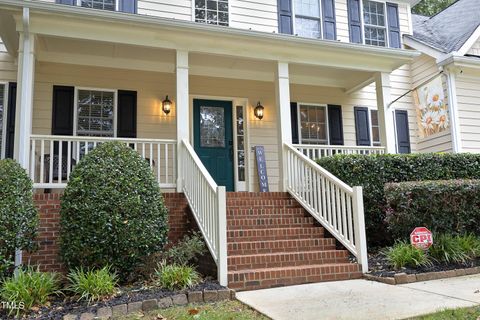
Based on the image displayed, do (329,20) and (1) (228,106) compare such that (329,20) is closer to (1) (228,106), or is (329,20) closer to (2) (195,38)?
(1) (228,106)

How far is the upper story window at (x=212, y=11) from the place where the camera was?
8.99m

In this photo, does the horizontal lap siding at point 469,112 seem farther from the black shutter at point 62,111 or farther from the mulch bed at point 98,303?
the black shutter at point 62,111

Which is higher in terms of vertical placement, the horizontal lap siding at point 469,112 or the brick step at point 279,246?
the horizontal lap siding at point 469,112

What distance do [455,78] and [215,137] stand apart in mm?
5651

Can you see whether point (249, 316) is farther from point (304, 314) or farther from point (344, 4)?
point (344, 4)

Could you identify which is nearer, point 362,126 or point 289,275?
point 289,275

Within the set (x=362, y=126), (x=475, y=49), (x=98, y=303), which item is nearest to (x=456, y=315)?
(x=98, y=303)

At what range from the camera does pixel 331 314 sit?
11.7 ft

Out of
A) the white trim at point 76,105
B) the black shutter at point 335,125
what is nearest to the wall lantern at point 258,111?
the black shutter at point 335,125

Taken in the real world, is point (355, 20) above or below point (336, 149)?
above

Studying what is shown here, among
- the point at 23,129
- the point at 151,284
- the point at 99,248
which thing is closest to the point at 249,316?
the point at 151,284

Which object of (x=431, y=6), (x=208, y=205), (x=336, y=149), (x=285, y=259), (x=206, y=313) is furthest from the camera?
(x=431, y=6)

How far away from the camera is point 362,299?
405 cm

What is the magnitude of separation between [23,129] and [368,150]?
635 cm
